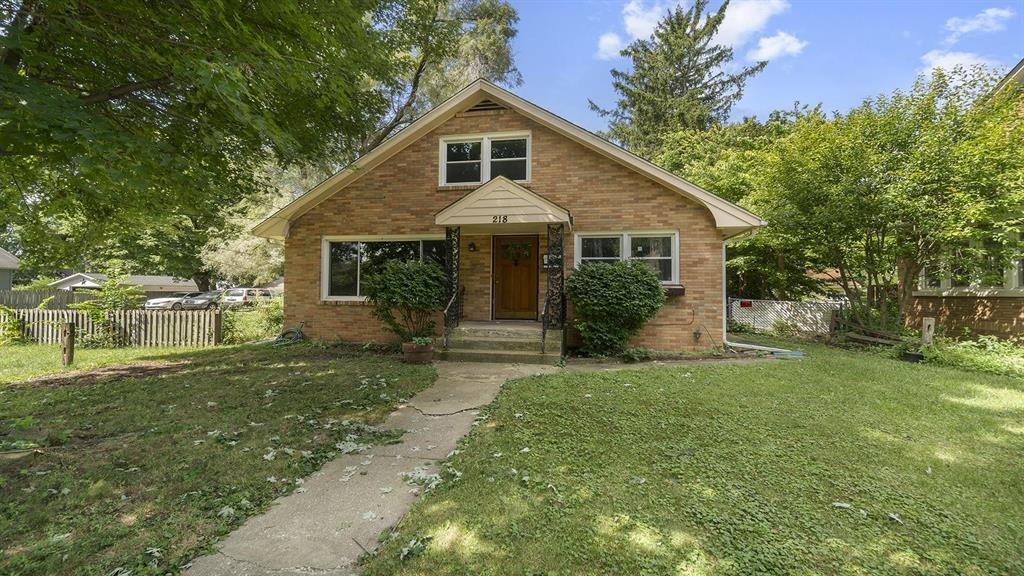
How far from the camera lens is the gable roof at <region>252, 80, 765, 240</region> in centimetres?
907

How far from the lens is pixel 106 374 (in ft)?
24.8

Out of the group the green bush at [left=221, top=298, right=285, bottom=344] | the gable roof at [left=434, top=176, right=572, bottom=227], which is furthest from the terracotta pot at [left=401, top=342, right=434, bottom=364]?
the green bush at [left=221, top=298, right=285, bottom=344]

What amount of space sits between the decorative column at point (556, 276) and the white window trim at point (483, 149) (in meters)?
1.83

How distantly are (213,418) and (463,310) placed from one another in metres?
5.78

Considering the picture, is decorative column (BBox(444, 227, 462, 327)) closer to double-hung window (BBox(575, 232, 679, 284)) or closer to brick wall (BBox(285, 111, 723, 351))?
brick wall (BBox(285, 111, 723, 351))

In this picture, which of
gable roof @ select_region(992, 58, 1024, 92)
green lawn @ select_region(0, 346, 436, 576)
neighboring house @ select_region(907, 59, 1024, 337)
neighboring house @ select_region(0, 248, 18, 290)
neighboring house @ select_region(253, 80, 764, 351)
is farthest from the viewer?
neighboring house @ select_region(0, 248, 18, 290)

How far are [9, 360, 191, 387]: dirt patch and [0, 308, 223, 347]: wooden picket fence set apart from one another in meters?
2.48

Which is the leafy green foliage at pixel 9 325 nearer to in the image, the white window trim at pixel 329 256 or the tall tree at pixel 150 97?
the tall tree at pixel 150 97

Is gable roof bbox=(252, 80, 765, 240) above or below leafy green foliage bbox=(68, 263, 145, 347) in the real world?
above

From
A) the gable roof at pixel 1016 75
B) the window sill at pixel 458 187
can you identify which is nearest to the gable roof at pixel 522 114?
the window sill at pixel 458 187

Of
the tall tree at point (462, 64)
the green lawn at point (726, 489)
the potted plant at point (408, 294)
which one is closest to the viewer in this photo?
the green lawn at point (726, 489)

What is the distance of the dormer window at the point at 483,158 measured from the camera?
1027cm

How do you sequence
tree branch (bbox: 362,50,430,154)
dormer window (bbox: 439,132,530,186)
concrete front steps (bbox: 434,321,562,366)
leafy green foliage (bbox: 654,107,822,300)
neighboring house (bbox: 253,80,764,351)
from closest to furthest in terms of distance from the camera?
1. concrete front steps (bbox: 434,321,562,366)
2. neighboring house (bbox: 253,80,764,351)
3. dormer window (bbox: 439,132,530,186)
4. leafy green foliage (bbox: 654,107,822,300)
5. tree branch (bbox: 362,50,430,154)

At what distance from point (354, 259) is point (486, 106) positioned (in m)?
4.98
